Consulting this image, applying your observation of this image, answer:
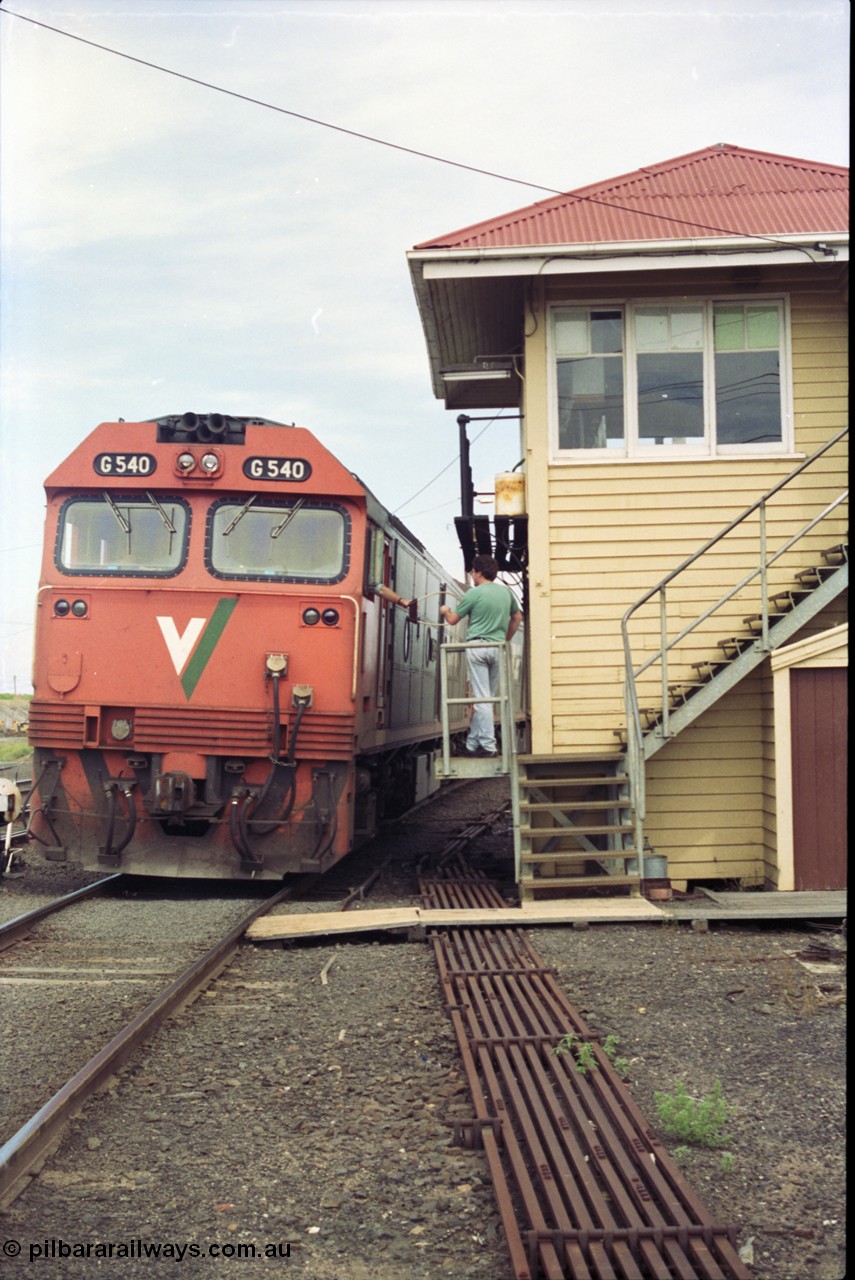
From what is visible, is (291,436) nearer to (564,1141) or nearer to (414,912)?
(414,912)

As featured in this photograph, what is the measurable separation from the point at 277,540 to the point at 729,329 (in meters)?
4.24

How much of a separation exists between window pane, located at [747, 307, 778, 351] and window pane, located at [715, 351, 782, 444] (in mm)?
76

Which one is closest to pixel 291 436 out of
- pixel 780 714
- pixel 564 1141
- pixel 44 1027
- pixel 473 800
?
pixel 780 714

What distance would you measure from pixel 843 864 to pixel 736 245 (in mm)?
4969

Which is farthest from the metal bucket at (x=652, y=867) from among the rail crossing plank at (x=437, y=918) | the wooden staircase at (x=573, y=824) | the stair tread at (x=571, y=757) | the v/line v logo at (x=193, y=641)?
the v/line v logo at (x=193, y=641)

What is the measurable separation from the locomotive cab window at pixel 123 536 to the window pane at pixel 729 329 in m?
4.75

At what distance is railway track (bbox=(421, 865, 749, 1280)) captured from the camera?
10.7ft

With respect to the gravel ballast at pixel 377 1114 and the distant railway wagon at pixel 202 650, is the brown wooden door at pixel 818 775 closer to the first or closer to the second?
the gravel ballast at pixel 377 1114

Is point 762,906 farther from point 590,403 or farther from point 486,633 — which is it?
point 590,403

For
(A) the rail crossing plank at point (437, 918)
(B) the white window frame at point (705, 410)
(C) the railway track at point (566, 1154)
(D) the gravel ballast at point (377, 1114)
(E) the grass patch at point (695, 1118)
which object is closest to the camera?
(C) the railway track at point (566, 1154)

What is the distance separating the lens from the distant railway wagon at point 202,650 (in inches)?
372

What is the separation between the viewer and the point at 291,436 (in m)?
9.95

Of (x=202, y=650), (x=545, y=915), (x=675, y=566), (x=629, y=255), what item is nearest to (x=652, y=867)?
(x=545, y=915)

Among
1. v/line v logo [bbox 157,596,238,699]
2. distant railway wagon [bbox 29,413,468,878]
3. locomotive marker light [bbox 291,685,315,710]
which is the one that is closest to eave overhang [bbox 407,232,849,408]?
distant railway wagon [bbox 29,413,468,878]
